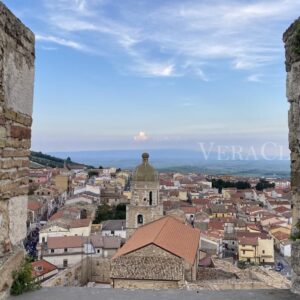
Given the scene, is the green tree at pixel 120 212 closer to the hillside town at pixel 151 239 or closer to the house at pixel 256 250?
the hillside town at pixel 151 239

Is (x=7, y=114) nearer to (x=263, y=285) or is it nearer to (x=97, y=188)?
(x=263, y=285)

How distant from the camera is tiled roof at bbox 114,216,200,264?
15.6m

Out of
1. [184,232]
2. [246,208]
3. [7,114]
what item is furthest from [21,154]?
[246,208]

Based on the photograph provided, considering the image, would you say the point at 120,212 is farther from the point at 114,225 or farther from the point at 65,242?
the point at 65,242

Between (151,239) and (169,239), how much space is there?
1.11 meters

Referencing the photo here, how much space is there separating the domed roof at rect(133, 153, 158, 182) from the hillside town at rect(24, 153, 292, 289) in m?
0.06

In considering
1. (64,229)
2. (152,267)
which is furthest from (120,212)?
(152,267)

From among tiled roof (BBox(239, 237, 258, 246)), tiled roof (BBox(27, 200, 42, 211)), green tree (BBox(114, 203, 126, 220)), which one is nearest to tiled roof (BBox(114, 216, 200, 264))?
tiled roof (BBox(239, 237, 258, 246))

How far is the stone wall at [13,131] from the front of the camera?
337 cm

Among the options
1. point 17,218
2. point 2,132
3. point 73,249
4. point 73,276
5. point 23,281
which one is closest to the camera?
point 2,132

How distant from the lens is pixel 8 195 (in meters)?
3.45

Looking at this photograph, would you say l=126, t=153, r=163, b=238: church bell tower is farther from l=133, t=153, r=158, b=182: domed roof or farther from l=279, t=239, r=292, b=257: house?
l=279, t=239, r=292, b=257: house

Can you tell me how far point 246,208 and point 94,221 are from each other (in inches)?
854

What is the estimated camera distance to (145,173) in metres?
23.2
